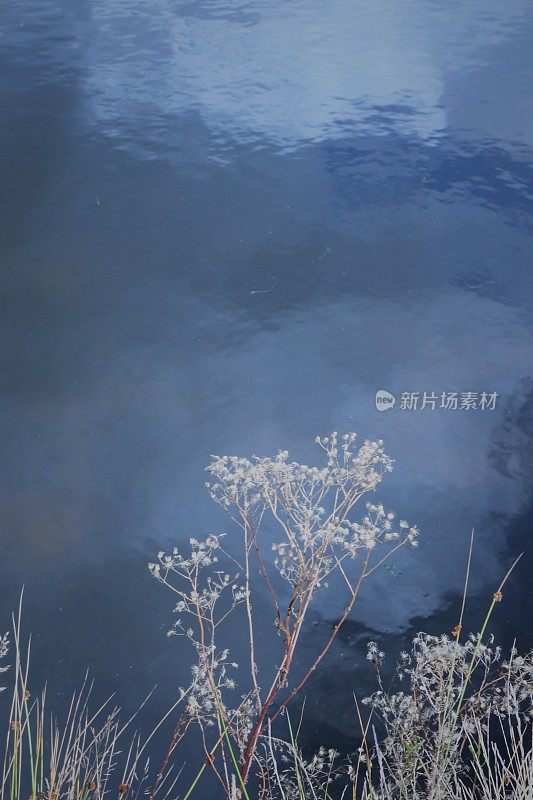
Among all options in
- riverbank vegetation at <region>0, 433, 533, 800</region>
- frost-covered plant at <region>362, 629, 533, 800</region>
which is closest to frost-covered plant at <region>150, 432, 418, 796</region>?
riverbank vegetation at <region>0, 433, 533, 800</region>

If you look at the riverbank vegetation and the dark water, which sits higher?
the dark water

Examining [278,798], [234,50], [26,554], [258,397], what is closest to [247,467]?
[258,397]

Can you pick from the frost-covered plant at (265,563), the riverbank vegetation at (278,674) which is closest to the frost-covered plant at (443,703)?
the riverbank vegetation at (278,674)

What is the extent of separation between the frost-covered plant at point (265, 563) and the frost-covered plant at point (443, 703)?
23cm

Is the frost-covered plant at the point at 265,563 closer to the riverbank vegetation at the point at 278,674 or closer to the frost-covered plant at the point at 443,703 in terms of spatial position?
the riverbank vegetation at the point at 278,674

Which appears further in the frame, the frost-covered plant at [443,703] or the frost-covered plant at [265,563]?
the frost-covered plant at [265,563]

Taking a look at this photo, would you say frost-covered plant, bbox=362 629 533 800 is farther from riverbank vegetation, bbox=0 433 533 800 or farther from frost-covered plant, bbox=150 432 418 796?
frost-covered plant, bbox=150 432 418 796

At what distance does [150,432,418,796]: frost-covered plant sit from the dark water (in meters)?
0.07

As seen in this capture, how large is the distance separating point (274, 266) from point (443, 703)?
3.94 feet

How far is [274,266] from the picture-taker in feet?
6.82

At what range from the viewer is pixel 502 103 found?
6.81ft

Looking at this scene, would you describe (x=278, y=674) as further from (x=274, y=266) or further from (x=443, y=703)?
(x=274, y=266)

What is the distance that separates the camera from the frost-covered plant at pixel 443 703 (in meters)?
1.74

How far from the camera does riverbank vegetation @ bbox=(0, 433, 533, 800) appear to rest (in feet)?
5.98
